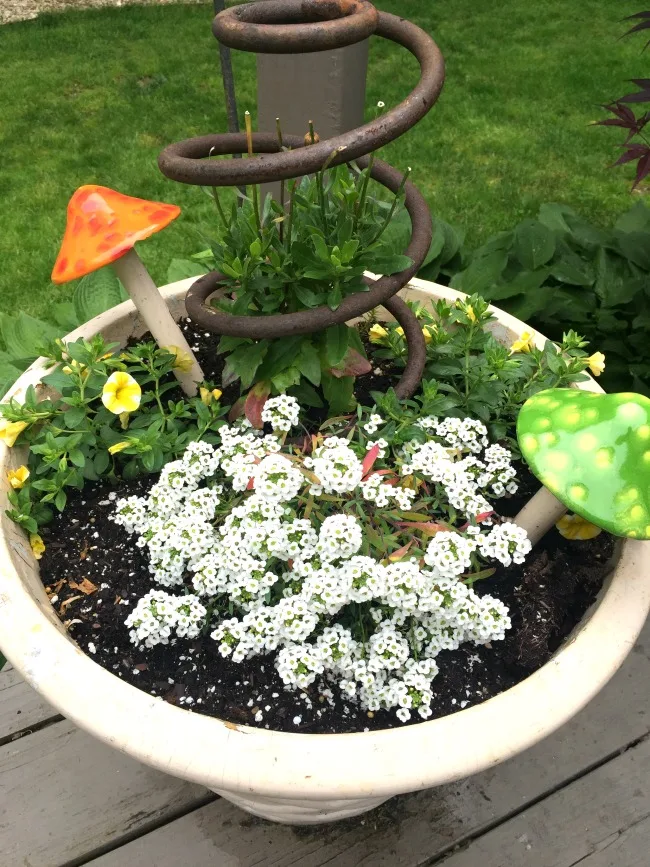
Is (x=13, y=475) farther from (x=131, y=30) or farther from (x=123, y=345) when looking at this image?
(x=131, y=30)

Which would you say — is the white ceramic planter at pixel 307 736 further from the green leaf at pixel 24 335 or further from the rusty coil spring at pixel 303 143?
the green leaf at pixel 24 335

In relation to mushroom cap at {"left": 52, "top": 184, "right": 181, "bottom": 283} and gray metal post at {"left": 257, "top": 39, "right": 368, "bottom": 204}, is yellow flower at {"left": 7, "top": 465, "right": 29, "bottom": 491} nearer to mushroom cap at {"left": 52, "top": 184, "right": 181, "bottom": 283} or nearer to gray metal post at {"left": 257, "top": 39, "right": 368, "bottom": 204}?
mushroom cap at {"left": 52, "top": 184, "right": 181, "bottom": 283}

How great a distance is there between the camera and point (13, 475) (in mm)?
1211

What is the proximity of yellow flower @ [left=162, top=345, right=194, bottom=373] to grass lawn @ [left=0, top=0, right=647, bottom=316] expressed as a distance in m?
1.50

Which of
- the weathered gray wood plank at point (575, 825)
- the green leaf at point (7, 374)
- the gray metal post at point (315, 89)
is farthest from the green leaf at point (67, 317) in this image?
the weathered gray wood plank at point (575, 825)

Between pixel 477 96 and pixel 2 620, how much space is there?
3845 millimetres

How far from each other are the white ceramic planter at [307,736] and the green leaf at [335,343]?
1.83ft

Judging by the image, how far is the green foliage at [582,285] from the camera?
2002mm

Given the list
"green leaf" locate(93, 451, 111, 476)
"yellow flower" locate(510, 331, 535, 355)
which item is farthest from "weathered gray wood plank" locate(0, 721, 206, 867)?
"yellow flower" locate(510, 331, 535, 355)

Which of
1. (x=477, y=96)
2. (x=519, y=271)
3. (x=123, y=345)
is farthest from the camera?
(x=477, y=96)

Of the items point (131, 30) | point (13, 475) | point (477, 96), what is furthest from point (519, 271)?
point (131, 30)

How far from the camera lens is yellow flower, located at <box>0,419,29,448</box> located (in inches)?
48.2

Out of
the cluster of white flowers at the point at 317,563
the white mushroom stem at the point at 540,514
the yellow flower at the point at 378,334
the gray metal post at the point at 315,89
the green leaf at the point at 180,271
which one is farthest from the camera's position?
the green leaf at the point at 180,271

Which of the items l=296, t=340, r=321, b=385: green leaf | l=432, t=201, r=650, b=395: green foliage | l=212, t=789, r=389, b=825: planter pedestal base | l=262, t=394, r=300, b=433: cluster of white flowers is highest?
l=296, t=340, r=321, b=385: green leaf
